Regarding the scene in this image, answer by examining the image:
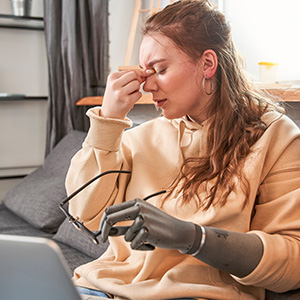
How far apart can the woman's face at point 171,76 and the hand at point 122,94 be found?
0.11ft

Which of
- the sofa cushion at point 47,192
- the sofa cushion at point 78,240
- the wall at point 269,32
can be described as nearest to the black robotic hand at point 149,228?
the sofa cushion at point 78,240

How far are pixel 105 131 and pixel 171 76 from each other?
0.72 feet

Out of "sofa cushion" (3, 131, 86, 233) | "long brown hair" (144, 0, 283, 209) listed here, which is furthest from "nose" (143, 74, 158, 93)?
"sofa cushion" (3, 131, 86, 233)

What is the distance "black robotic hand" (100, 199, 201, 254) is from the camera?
2.72 feet

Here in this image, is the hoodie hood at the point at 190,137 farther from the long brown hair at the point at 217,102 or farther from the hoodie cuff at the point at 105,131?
the hoodie cuff at the point at 105,131

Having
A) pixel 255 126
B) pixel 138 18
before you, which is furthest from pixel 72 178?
pixel 138 18

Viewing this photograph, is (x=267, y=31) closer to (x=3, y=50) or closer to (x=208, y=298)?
→ (x=208, y=298)

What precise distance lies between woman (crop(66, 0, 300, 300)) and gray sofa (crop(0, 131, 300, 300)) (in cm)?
52

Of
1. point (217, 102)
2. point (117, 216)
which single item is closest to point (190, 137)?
point (217, 102)

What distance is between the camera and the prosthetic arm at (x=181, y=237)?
83 centimetres

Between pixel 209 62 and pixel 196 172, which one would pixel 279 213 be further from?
pixel 209 62

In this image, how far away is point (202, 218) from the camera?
3.53 feet

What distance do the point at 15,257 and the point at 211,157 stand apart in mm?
724

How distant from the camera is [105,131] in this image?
1.20m
